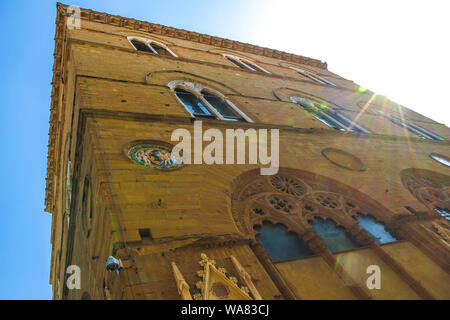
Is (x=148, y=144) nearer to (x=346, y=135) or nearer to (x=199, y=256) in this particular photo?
(x=199, y=256)

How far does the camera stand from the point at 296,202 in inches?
298

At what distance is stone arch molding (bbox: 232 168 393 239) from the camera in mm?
6941

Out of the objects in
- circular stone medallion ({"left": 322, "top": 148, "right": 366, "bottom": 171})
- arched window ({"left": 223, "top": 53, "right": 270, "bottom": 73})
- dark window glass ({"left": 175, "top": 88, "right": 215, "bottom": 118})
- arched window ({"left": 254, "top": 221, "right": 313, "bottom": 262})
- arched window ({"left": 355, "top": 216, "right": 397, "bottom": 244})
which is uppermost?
arched window ({"left": 223, "top": 53, "right": 270, "bottom": 73})

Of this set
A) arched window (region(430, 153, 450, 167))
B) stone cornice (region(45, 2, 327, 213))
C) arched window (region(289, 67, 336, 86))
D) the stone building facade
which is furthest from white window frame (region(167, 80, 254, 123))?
arched window (region(289, 67, 336, 86))

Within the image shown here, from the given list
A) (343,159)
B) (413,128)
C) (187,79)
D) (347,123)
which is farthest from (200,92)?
(413,128)

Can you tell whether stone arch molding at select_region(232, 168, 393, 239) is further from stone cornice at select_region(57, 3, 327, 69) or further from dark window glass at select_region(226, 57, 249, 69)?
stone cornice at select_region(57, 3, 327, 69)

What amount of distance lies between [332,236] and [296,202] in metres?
0.97

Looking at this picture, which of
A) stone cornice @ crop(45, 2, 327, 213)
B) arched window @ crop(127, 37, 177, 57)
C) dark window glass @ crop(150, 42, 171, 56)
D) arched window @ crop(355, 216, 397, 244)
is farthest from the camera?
dark window glass @ crop(150, 42, 171, 56)

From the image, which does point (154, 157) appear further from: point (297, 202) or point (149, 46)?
point (149, 46)

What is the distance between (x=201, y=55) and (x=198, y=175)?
11.5m

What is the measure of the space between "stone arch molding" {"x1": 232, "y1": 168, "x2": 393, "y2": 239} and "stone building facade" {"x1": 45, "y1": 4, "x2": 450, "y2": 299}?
28 mm

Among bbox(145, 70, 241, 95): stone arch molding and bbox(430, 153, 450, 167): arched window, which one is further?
bbox(145, 70, 241, 95): stone arch molding
